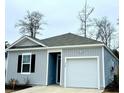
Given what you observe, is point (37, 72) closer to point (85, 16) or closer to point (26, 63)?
point (26, 63)

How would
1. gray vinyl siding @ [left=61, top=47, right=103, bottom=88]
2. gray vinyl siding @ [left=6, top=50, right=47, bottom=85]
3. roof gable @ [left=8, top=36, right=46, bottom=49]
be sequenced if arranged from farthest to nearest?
1. roof gable @ [left=8, top=36, right=46, bottom=49]
2. gray vinyl siding @ [left=6, top=50, right=47, bottom=85]
3. gray vinyl siding @ [left=61, top=47, right=103, bottom=88]

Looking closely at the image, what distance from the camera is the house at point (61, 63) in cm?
1294

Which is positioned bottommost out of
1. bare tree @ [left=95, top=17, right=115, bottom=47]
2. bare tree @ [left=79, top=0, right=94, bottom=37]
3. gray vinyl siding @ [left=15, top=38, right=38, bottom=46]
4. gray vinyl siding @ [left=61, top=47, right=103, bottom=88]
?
gray vinyl siding @ [left=61, top=47, right=103, bottom=88]

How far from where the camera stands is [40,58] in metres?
14.8

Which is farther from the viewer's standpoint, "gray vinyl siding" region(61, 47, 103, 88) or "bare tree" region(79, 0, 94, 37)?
"bare tree" region(79, 0, 94, 37)

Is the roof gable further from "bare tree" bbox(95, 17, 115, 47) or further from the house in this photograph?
"bare tree" bbox(95, 17, 115, 47)

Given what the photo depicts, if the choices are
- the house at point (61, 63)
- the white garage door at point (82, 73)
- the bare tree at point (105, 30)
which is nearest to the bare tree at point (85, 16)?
the bare tree at point (105, 30)

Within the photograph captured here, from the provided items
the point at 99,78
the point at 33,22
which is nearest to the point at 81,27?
the point at 33,22

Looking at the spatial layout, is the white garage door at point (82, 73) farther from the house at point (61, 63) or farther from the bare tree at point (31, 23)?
the bare tree at point (31, 23)

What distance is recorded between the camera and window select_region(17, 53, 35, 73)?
48.6ft

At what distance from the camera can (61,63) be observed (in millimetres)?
14023

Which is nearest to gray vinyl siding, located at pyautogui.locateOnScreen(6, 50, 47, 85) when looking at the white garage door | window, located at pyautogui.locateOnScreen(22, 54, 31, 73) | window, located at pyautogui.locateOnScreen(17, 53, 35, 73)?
window, located at pyautogui.locateOnScreen(17, 53, 35, 73)

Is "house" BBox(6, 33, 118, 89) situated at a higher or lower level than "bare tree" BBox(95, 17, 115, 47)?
lower
